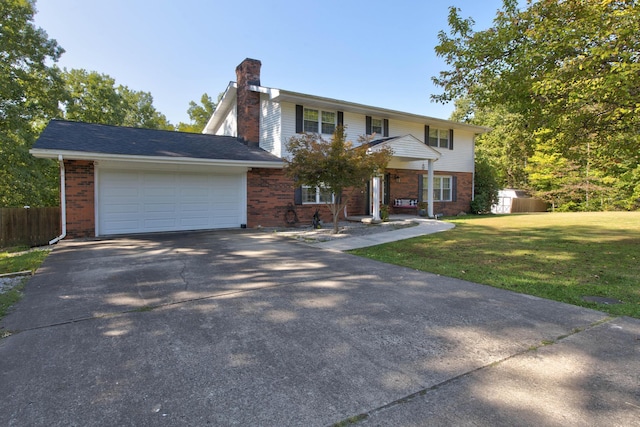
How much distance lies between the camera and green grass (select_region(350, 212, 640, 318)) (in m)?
5.41

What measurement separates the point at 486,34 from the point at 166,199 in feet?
35.1

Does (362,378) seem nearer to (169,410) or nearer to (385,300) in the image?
(169,410)

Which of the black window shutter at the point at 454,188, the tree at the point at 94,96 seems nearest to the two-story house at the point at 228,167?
the black window shutter at the point at 454,188

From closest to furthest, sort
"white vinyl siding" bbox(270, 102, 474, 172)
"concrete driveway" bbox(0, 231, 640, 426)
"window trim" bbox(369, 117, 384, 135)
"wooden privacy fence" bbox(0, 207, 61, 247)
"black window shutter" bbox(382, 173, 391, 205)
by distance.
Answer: "concrete driveway" bbox(0, 231, 640, 426) < "wooden privacy fence" bbox(0, 207, 61, 247) < "white vinyl siding" bbox(270, 102, 474, 172) < "window trim" bbox(369, 117, 384, 135) < "black window shutter" bbox(382, 173, 391, 205)

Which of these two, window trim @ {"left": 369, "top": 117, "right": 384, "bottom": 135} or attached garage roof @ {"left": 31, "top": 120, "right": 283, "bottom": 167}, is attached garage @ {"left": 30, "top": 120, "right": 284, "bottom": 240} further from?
window trim @ {"left": 369, "top": 117, "right": 384, "bottom": 135}

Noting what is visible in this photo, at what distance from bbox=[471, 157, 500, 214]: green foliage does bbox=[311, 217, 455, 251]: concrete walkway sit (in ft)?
26.6

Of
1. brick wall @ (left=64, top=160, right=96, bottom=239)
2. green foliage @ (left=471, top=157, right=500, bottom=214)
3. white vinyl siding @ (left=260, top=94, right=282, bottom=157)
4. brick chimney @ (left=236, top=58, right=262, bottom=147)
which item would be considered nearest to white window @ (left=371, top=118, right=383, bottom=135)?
white vinyl siding @ (left=260, top=94, right=282, bottom=157)

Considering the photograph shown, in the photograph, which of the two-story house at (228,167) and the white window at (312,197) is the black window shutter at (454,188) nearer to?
the two-story house at (228,167)

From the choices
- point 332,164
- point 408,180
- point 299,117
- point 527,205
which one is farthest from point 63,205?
point 527,205

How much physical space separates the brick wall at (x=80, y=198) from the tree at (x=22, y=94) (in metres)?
10.4

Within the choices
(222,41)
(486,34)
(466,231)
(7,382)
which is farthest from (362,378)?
(222,41)

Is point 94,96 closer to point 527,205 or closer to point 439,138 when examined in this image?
point 439,138

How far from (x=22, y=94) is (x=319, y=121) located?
1666cm

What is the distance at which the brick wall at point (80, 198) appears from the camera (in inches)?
425
